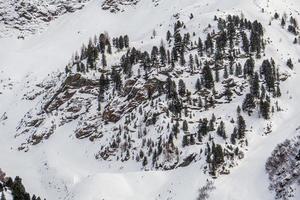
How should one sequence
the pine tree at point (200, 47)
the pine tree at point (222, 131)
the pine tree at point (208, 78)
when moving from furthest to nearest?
1. the pine tree at point (200, 47)
2. the pine tree at point (208, 78)
3. the pine tree at point (222, 131)

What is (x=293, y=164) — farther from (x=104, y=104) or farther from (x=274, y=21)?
(x=274, y=21)

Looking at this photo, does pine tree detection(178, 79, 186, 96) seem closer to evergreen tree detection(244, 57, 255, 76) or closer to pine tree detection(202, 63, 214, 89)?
pine tree detection(202, 63, 214, 89)

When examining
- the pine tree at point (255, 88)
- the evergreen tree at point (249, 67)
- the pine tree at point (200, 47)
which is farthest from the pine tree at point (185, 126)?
the pine tree at point (200, 47)

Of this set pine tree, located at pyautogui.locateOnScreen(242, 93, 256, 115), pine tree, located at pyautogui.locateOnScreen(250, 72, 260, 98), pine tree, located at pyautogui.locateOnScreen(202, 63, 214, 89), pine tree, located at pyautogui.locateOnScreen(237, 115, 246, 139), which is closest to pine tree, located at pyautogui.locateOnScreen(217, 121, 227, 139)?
pine tree, located at pyautogui.locateOnScreen(237, 115, 246, 139)

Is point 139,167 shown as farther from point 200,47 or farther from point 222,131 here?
point 200,47

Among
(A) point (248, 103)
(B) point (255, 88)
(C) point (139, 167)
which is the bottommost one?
(C) point (139, 167)

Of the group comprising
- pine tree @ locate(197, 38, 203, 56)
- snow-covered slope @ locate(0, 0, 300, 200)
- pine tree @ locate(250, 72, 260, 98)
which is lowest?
snow-covered slope @ locate(0, 0, 300, 200)

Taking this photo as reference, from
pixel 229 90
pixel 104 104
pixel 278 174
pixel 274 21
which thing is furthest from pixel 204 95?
pixel 274 21

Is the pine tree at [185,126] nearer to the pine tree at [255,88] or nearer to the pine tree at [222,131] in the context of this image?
the pine tree at [222,131]

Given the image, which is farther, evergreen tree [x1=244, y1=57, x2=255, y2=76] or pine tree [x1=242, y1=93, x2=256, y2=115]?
evergreen tree [x1=244, y1=57, x2=255, y2=76]

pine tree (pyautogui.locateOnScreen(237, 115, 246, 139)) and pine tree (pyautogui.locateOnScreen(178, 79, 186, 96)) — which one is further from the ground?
pine tree (pyautogui.locateOnScreen(178, 79, 186, 96))

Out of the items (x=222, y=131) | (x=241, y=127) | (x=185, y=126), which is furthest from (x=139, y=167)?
(x=241, y=127)
